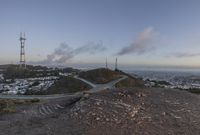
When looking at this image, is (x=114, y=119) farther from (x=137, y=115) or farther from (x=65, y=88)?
(x=65, y=88)

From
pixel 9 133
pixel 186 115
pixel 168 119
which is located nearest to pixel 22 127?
pixel 9 133

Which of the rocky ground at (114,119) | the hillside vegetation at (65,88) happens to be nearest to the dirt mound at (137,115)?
the rocky ground at (114,119)

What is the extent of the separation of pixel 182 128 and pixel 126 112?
10.3 ft

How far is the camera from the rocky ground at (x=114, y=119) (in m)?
10.6

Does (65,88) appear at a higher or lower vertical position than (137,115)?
lower

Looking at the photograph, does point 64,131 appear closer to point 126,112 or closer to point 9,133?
point 9,133

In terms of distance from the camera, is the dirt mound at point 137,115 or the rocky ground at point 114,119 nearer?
the rocky ground at point 114,119

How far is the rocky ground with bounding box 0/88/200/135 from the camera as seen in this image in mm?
10586

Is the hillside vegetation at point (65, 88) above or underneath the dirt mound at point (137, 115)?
underneath

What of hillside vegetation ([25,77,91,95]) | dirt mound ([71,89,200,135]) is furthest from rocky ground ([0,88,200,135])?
hillside vegetation ([25,77,91,95])

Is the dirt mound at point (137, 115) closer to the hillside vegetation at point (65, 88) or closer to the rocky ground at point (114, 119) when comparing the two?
the rocky ground at point (114, 119)

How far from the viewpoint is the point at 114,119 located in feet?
39.7

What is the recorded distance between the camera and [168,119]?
41.4ft

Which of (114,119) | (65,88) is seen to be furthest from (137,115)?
(65,88)
